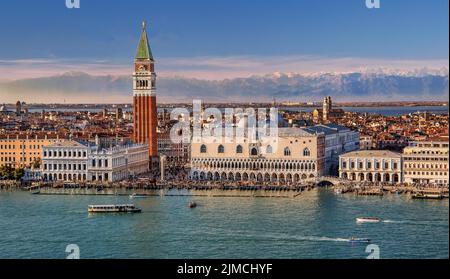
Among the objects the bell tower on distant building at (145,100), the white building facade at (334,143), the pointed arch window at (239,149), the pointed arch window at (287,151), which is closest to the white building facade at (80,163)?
the bell tower on distant building at (145,100)

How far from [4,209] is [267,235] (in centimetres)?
334

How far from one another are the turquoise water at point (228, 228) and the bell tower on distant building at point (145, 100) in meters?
3.48

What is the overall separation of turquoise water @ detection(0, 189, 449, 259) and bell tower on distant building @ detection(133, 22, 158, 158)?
11.4 ft

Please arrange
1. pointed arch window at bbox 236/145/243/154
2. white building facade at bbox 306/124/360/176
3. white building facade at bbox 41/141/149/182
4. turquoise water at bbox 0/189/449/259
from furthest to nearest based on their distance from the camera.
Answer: white building facade at bbox 306/124/360/176
pointed arch window at bbox 236/145/243/154
white building facade at bbox 41/141/149/182
turquoise water at bbox 0/189/449/259

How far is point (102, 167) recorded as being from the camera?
11516 millimetres

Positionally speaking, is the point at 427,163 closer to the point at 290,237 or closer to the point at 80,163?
the point at 290,237

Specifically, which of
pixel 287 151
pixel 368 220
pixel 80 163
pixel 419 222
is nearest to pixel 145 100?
pixel 80 163

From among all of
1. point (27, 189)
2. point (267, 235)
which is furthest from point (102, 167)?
point (267, 235)

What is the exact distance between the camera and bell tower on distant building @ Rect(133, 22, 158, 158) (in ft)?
42.4

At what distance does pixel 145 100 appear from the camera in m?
13.1

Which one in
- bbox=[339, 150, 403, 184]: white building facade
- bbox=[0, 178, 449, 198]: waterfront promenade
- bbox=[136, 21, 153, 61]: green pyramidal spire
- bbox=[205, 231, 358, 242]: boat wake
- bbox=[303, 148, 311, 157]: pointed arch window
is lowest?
bbox=[0, 178, 449, 198]: waterfront promenade

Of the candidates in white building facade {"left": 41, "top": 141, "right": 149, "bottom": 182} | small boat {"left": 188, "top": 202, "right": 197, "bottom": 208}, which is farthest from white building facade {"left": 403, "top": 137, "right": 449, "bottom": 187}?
white building facade {"left": 41, "top": 141, "right": 149, "bottom": 182}

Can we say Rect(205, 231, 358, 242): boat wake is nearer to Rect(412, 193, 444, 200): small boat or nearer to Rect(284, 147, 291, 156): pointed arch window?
Rect(412, 193, 444, 200): small boat

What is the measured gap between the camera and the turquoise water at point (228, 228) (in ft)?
20.4
